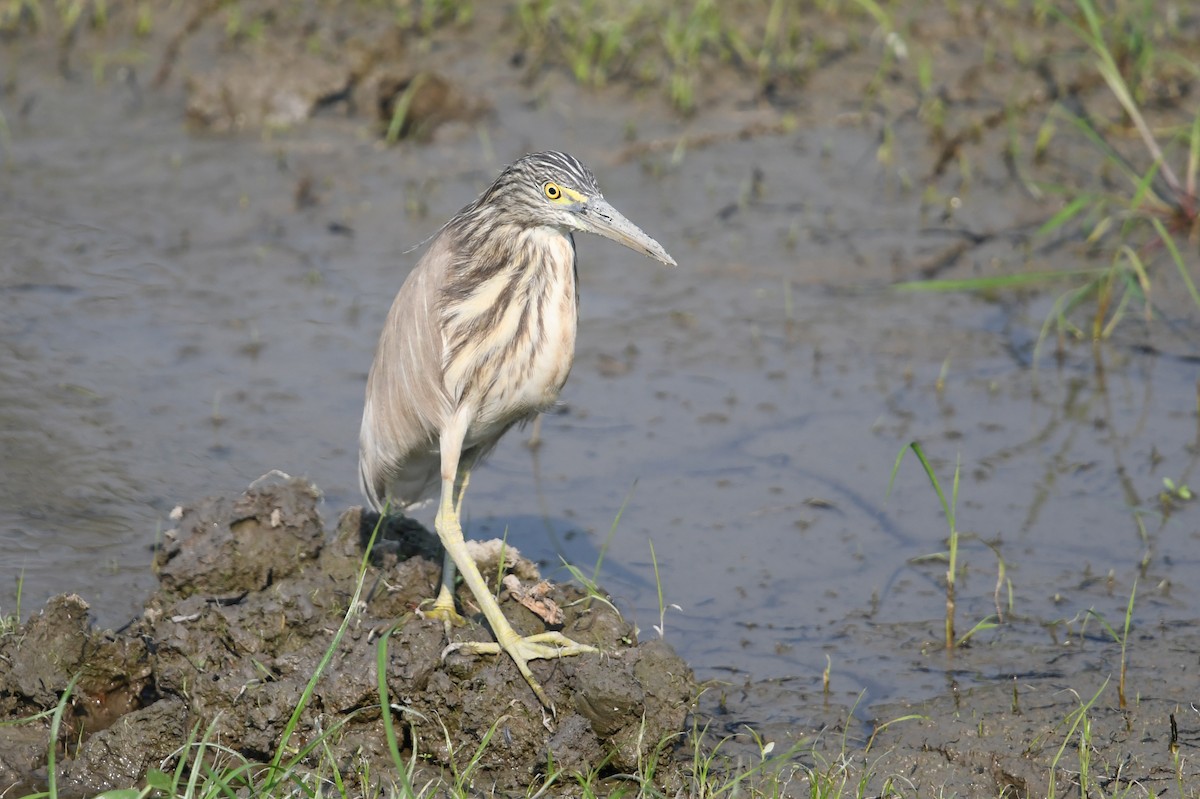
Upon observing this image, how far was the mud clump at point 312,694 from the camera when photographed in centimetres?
385

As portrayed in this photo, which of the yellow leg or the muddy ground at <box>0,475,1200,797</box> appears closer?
the muddy ground at <box>0,475,1200,797</box>

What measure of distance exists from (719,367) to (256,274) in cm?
224

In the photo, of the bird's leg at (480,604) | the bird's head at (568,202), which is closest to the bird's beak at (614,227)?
the bird's head at (568,202)

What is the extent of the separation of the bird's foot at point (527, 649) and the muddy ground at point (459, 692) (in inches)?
1.2

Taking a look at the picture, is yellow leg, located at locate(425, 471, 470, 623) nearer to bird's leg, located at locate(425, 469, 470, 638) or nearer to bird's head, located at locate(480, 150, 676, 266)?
bird's leg, located at locate(425, 469, 470, 638)

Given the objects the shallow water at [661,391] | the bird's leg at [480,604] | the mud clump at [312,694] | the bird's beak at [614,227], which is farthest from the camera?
the shallow water at [661,391]

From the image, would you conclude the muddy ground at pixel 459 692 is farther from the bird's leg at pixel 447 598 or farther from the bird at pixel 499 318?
the bird at pixel 499 318

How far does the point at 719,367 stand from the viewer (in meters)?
6.31

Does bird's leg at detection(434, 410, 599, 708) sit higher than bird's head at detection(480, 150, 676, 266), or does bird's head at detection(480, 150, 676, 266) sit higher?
bird's head at detection(480, 150, 676, 266)

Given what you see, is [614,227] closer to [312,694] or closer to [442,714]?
[442,714]

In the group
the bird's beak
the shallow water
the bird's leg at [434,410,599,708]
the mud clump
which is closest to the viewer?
the mud clump

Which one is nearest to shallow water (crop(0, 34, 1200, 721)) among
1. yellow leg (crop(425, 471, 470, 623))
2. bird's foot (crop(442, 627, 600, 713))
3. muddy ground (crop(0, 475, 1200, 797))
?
muddy ground (crop(0, 475, 1200, 797))

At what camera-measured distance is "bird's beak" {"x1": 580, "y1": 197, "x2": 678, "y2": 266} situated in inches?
160

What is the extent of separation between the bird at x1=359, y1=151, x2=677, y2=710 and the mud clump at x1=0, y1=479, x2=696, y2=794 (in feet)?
0.53
